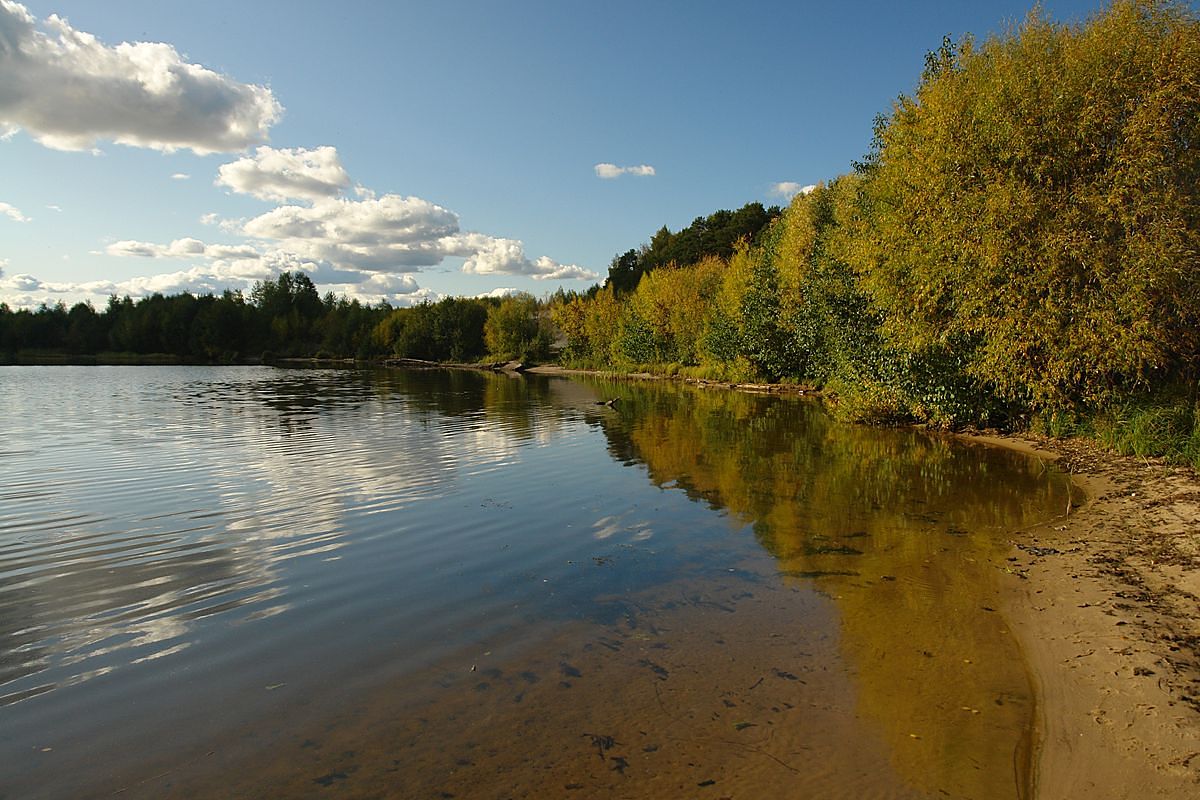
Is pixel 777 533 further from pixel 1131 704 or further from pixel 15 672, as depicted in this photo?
pixel 15 672

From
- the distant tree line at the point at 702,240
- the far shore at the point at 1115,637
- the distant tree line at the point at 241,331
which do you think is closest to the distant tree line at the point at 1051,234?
the far shore at the point at 1115,637

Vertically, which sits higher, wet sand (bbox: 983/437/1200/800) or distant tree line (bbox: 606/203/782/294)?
distant tree line (bbox: 606/203/782/294)

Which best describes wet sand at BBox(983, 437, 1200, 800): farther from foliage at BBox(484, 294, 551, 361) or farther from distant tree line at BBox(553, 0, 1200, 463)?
foliage at BBox(484, 294, 551, 361)

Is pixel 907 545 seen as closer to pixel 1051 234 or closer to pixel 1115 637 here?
pixel 1115 637

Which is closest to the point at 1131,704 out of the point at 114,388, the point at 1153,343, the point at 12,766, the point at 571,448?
the point at 12,766

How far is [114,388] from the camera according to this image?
48.8 m

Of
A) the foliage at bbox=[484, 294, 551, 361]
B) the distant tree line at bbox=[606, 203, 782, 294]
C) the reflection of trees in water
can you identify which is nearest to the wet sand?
the reflection of trees in water

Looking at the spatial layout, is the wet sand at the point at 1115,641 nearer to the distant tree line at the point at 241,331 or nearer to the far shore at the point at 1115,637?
the far shore at the point at 1115,637

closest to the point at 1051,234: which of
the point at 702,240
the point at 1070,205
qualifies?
the point at 1070,205

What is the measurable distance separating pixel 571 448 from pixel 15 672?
51.2 ft

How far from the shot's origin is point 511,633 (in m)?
7.29

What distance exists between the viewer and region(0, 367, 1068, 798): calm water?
4973 mm

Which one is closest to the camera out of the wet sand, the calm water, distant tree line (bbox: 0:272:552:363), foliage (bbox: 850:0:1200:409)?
the wet sand

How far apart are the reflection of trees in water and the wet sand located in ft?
0.93
